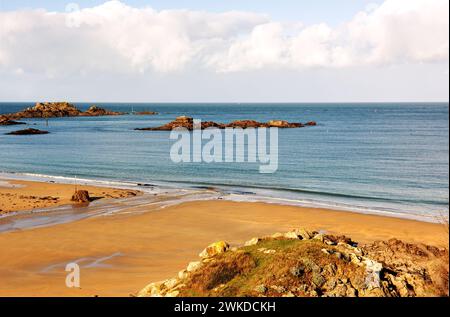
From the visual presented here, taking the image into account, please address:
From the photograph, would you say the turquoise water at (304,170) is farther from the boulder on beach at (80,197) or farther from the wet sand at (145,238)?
the boulder on beach at (80,197)

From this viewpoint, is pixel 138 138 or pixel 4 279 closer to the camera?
pixel 4 279

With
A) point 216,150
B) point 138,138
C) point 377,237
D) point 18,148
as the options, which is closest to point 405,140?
point 216,150

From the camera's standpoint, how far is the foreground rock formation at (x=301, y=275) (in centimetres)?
1462

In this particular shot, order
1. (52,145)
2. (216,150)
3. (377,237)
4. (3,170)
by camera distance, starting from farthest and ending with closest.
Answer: (52,145) → (216,150) → (3,170) → (377,237)

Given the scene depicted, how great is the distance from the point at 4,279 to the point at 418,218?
24676 mm

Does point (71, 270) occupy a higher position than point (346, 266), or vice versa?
point (346, 266)

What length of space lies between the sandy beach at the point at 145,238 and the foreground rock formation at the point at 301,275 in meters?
3.48

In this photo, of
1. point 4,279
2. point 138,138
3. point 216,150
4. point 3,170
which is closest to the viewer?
point 4,279

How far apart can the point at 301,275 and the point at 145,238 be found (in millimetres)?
12291

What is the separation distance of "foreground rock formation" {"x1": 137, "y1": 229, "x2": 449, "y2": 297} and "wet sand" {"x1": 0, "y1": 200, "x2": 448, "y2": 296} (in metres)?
3.47

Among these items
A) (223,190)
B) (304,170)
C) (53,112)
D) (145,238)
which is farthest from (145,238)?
(53,112)

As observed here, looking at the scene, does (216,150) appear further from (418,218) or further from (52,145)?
(418,218)

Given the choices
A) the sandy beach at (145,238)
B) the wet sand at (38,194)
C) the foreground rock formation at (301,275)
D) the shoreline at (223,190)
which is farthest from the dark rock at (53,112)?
the foreground rock formation at (301,275)
